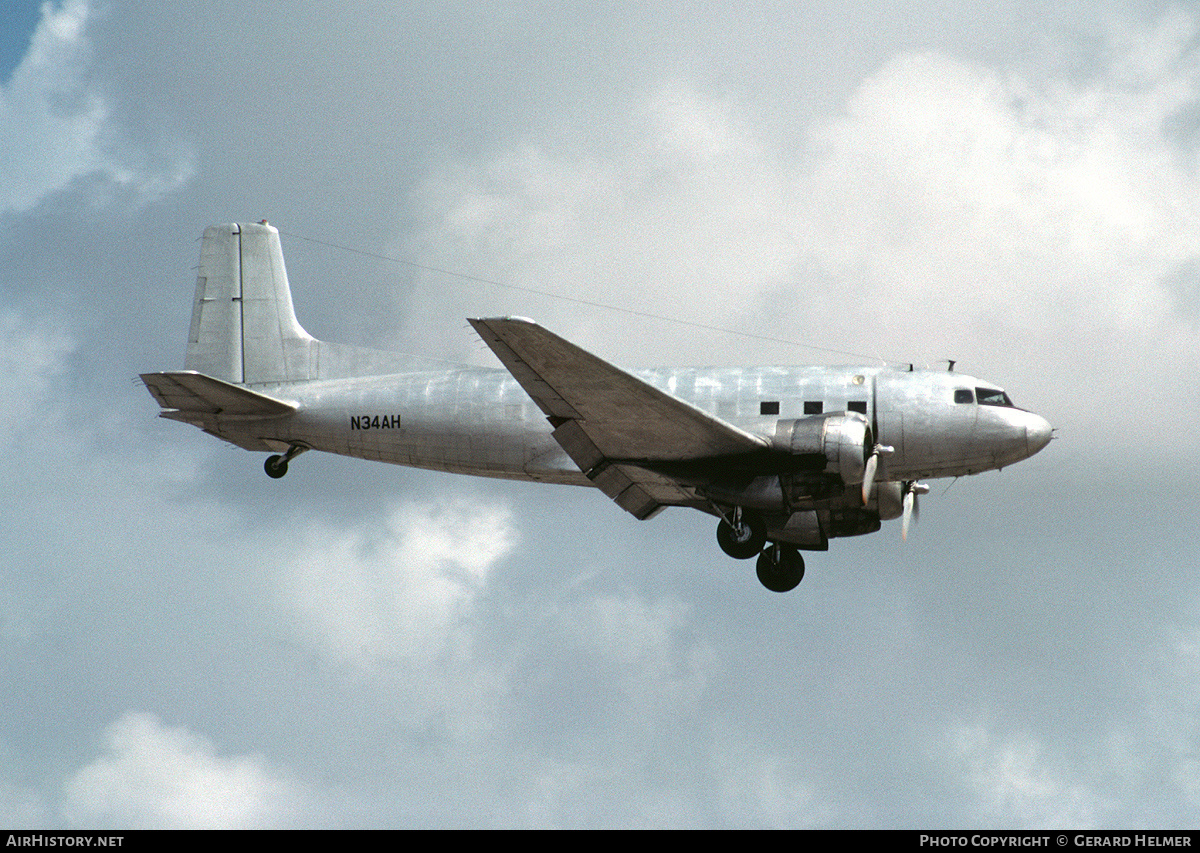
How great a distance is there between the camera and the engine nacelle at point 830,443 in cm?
2794

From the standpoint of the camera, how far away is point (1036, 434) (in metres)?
29.6

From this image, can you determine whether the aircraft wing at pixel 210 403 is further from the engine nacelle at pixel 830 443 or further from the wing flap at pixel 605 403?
the engine nacelle at pixel 830 443

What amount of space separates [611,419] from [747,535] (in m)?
3.82

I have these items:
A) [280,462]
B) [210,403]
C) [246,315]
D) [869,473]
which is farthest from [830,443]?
[246,315]

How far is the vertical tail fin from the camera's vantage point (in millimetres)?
35125

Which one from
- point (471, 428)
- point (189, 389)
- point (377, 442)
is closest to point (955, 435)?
point (471, 428)

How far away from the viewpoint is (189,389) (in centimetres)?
3189

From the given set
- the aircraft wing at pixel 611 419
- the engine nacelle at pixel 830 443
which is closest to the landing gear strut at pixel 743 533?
the aircraft wing at pixel 611 419

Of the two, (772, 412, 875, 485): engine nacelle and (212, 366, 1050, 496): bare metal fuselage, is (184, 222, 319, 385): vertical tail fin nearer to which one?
(212, 366, 1050, 496): bare metal fuselage

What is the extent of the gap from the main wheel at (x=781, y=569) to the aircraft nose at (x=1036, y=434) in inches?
222

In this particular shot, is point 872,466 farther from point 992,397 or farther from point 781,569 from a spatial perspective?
point 781,569

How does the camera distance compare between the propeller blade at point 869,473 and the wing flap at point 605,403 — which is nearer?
the wing flap at point 605,403

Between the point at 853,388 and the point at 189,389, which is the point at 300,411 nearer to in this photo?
the point at 189,389
